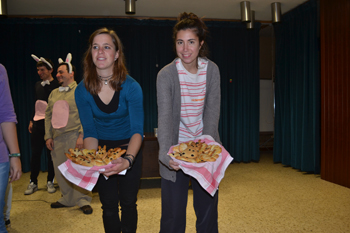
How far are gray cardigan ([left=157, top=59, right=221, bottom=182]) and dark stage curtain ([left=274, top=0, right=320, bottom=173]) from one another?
129 inches

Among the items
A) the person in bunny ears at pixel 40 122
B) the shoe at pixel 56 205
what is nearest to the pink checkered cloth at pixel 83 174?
the shoe at pixel 56 205

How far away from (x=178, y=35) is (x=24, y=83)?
14.5 ft

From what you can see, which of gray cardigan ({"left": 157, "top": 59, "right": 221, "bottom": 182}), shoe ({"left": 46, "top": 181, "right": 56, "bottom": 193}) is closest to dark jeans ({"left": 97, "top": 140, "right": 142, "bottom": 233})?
gray cardigan ({"left": 157, "top": 59, "right": 221, "bottom": 182})

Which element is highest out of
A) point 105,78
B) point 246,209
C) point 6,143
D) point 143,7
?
point 143,7

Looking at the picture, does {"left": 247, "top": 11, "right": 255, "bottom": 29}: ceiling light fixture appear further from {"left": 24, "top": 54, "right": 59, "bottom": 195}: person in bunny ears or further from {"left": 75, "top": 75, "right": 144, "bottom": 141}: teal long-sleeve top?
{"left": 75, "top": 75, "right": 144, "bottom": 141}: teal long-sleeve top

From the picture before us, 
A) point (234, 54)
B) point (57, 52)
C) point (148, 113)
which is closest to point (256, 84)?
point (234, 54)

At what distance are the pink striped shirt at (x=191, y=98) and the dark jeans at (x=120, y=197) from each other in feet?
1.04

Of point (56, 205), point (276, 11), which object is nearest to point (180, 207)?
point (56, 205)

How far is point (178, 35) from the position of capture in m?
1.41

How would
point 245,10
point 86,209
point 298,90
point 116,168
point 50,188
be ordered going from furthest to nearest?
point 298,90
point 245,10
point 50,188
point 86,209
point 116,168

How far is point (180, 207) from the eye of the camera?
1394mm

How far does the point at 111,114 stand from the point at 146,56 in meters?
3.90

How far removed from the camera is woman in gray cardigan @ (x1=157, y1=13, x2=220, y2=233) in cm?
138

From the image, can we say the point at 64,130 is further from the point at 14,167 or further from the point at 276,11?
the point at 276,11
